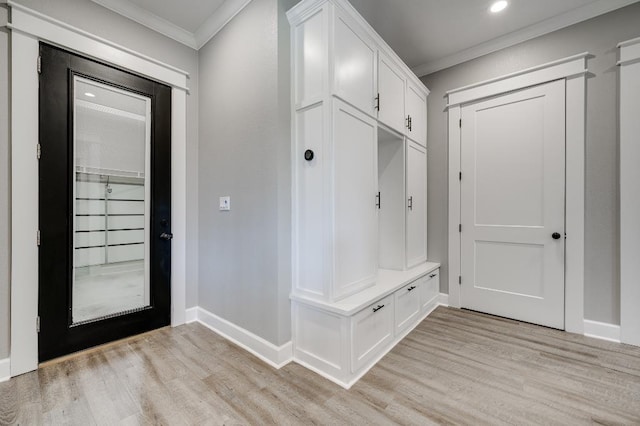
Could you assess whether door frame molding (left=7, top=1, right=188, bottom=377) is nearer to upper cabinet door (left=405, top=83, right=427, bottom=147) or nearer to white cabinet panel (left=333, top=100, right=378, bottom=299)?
white cabinet panel (left=333, top=100, right=378, bottom=299)

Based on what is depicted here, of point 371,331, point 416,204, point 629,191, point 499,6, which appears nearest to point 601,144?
point 629,191

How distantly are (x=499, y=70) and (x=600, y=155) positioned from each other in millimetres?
1254

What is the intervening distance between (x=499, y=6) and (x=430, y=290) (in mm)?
2791

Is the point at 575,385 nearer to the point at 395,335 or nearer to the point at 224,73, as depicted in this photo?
the point at 395,335

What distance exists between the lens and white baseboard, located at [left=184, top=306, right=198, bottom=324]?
107 inches

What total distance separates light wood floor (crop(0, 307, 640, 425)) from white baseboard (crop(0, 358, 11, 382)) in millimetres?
62

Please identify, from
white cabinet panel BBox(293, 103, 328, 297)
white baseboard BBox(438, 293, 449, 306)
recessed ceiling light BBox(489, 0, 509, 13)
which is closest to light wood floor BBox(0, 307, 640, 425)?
white cabinet panel BBox(293, 103, 328, 297)

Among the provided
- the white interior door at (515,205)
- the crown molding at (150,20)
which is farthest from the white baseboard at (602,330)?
the crown molding at (150,20)

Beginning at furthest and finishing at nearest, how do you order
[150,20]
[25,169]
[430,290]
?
1. [430,290]
2. [150,20]
3. [25,169]

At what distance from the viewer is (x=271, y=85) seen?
2014 mm

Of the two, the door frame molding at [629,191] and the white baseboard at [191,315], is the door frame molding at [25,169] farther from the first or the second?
the door frame molding at [629,191]

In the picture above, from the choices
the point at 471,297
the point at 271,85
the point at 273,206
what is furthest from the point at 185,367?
the point at 471,297

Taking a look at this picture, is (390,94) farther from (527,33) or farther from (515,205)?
(515,205)

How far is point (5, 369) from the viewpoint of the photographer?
1792 mm
